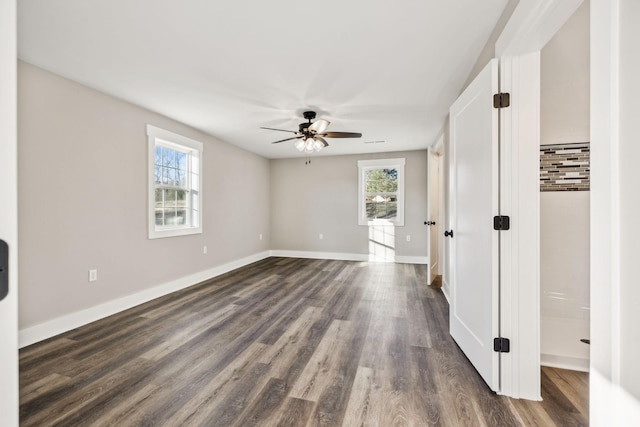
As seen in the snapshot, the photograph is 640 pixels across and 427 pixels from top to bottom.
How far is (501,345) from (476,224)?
78 cm

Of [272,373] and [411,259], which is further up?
[411,259]

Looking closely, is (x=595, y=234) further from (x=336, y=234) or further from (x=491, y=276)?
(x=336, y=234)

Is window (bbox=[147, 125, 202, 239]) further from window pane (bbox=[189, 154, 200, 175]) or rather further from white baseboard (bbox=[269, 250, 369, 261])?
white baseboard (bbox=[269, 250, 369, 261])

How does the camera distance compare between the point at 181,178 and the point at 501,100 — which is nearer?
the point at 501,100

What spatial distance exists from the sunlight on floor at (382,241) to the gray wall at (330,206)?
10 centimetres

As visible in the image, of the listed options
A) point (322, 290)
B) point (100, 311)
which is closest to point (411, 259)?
point (322, 290)

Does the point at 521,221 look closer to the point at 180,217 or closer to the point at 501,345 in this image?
the point at 501,345

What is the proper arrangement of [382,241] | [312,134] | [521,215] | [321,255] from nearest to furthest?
[521,215] → [312,134] → [382,241] → [321,255]

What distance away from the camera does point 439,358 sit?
2121 millimetres

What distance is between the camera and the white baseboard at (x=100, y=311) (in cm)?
237
